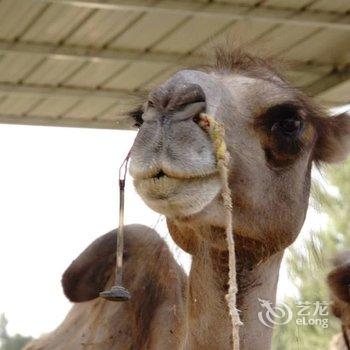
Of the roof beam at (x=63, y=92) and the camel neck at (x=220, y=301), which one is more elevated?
the roof beam at (x=63, y=92)

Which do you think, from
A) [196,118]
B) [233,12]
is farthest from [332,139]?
[233,12]

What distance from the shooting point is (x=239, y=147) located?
514 cm

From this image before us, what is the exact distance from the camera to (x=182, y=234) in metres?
5.34

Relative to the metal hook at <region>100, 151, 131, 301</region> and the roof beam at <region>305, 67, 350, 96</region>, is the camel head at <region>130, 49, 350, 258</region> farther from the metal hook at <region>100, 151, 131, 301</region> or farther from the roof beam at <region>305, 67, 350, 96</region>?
the roof beam at <region>305, 67, 350, 96</region>

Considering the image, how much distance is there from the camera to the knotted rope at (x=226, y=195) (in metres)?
4.82

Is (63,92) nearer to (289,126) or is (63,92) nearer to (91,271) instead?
(91,271)

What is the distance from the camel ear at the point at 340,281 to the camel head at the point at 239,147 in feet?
2.25

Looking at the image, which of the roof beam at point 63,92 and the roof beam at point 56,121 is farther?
the roof beam at point 56,121

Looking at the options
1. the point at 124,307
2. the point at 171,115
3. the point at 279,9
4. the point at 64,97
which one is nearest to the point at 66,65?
the point at 64,97

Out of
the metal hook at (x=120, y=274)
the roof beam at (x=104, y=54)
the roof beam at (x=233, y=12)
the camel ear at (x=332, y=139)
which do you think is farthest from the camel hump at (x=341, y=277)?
the roof beam at (x=104, y=54)

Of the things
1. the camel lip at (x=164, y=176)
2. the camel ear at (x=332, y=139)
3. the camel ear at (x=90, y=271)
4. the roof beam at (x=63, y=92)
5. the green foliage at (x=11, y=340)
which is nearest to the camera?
the camel lip at (x=164, y=176)

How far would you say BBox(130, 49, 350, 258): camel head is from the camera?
469 cm

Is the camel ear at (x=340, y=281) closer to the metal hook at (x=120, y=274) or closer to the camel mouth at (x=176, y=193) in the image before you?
the metal hook at (x=120, y=274)

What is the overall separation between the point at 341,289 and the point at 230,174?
1649 millimetres
